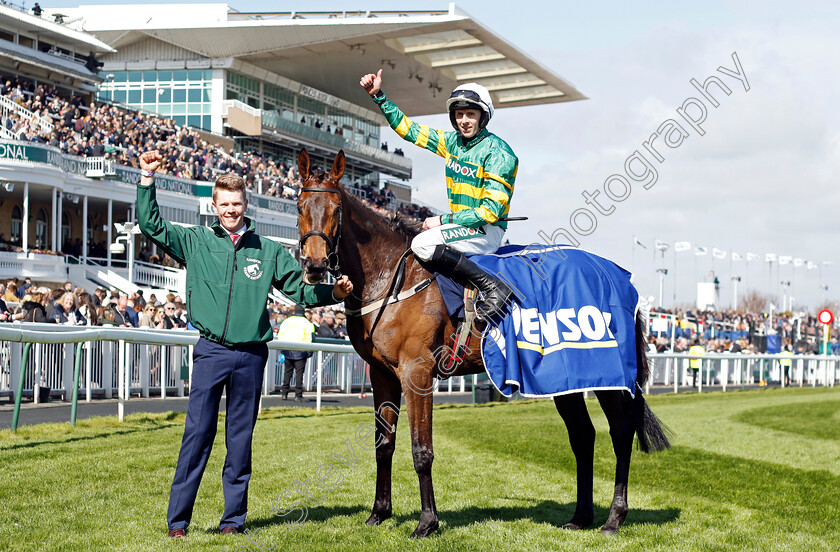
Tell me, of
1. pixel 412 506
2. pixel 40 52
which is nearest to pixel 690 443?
pixel 412 506

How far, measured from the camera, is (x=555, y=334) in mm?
4871

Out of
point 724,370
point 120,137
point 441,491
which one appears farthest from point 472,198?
point 120,137

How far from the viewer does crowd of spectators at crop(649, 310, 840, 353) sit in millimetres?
30436

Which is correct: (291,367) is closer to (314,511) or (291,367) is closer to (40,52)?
(314,511)

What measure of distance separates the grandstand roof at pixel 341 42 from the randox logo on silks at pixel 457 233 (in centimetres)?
3446

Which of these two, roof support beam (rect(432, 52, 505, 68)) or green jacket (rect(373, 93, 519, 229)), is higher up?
roof support beam (rect(432, 52, 505, 68))

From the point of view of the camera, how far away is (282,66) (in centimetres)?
4422

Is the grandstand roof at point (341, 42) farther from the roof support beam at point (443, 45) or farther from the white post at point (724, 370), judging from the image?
the white post at point (724, 370)

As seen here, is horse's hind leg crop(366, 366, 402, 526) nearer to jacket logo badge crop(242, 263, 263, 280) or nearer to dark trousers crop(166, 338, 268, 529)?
dark trousers crop(166, 338, 268, 529)

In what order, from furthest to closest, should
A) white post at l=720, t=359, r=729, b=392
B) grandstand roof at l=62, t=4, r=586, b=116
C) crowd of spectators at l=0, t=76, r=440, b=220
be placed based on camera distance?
grandstand roof at l=62, t=4, r=586, b=116 < crowd of spectators at l=0, t=76, r=440, b=220 < white post at l=720, t=359, r=729, b=392

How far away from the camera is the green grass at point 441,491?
14.6ft

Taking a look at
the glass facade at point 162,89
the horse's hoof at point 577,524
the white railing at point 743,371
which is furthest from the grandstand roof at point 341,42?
the horse's hoof at point 577,524

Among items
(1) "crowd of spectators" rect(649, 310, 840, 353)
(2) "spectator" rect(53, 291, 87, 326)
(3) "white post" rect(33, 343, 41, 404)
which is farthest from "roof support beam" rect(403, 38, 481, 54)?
(3) "white post" rect(33, 343, 41, 404)

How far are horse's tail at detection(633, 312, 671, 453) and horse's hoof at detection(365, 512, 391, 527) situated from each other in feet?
5.21
